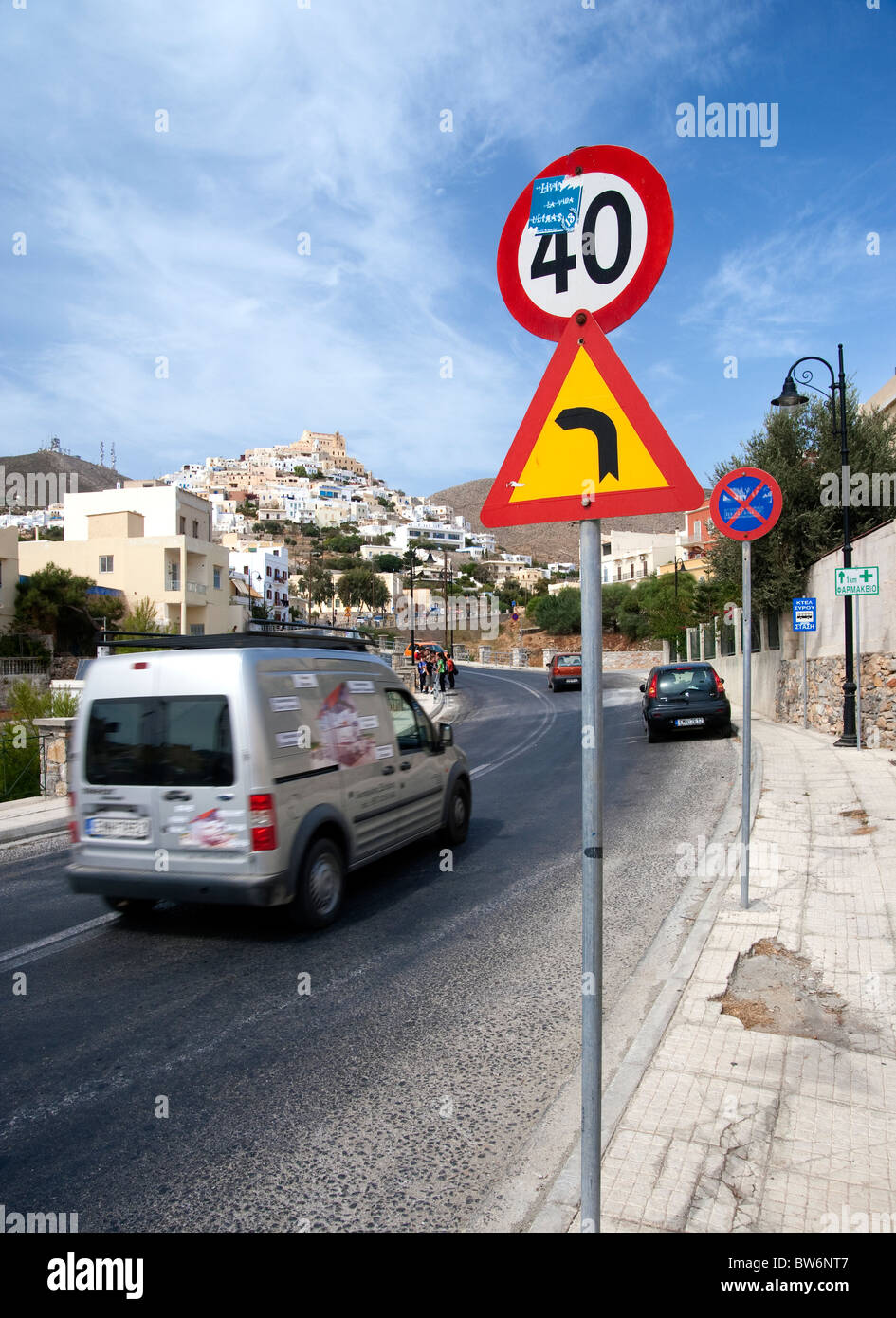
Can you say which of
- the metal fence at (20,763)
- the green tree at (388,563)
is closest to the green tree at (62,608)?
the metal fence at (20,763)

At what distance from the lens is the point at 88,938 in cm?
581

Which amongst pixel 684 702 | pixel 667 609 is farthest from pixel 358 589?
pixel 684 702

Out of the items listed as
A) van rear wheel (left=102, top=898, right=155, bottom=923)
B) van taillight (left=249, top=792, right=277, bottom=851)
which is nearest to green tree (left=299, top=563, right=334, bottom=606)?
van rear wheel (left=102, top=898, right=155, bottom=923)

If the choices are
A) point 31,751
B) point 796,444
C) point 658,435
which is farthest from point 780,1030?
point 796,444

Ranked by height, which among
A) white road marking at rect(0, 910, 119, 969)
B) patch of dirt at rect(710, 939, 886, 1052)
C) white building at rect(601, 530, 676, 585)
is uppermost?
white building at rect(601, 530, 676, 585)

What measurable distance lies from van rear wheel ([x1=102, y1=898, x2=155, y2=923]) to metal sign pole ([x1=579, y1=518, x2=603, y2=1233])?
4.76m

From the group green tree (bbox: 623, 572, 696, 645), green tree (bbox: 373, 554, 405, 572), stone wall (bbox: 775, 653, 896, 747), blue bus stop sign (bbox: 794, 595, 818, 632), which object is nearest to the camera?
stone wall (bbox: 775, 653, 896, 747)

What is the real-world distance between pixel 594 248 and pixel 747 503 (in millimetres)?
4375

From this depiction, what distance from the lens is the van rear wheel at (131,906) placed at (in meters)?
6.27

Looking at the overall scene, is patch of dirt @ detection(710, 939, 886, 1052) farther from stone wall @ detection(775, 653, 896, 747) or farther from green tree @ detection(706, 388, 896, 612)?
green tree @ detection(706, 388, 896, 612)

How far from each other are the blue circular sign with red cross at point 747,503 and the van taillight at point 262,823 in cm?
377

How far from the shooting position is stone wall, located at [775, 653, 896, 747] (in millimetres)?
14734

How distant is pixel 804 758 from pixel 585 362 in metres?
13.3

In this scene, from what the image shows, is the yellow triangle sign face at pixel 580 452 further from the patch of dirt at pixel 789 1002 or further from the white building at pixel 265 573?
the white building at pixel 265 573
